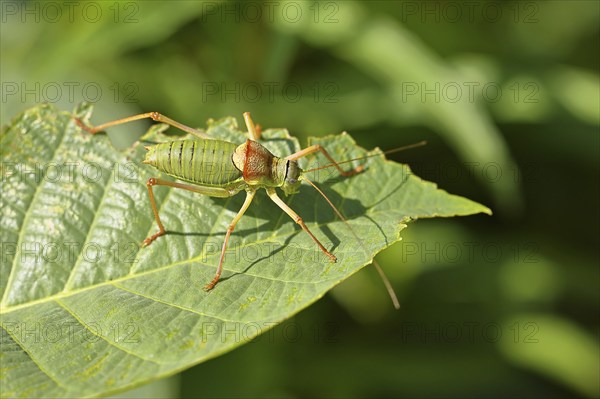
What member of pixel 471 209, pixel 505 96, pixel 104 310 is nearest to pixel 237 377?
pixel 104 310

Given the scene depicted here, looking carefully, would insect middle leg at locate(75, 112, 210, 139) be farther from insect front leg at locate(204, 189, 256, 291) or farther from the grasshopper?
insect front leg at locate(204, 189, 256, 291)

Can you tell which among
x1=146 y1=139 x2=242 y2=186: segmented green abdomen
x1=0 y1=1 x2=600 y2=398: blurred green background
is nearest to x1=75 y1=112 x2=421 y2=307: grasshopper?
x1=146 y1=139 x2=242 y2=186: segmented green abdomen

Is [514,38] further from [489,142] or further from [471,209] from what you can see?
[471,209]

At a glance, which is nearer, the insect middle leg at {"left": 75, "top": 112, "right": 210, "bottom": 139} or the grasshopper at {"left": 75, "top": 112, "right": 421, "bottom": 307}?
the insect middle leg at {"left": 75, "top": 112, "right": 210, "bottom": 139}

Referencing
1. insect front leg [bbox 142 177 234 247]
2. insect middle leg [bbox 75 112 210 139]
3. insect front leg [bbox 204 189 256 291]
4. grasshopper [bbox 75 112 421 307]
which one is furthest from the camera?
grasshopper [bbox 75 112 421 307]

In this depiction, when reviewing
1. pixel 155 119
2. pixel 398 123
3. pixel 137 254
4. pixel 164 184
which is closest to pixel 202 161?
pixel 164 184

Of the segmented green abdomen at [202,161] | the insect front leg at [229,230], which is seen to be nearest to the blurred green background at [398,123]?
the segmented green abdomen at [202,161]

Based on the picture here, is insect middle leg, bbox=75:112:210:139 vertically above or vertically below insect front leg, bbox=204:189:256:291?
above
